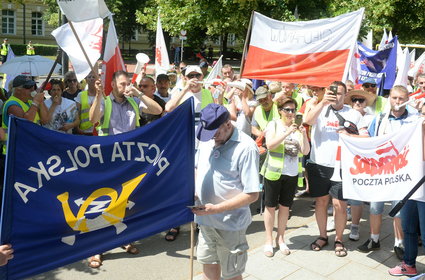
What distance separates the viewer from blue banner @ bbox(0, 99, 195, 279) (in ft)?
9.50

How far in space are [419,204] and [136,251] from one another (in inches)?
121

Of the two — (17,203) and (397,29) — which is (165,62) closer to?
(17,203)

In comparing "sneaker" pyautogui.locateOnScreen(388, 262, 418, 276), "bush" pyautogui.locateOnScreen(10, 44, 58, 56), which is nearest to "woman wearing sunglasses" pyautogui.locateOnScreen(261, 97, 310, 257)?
"sneaker" pyautogui.locateOnScreen(388, 262, 418, 276)

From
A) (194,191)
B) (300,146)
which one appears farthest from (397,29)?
(194,191)

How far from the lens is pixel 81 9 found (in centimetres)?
486

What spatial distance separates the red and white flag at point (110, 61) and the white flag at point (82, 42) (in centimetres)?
39

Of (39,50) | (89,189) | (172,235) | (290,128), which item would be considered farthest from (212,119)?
(39,50)

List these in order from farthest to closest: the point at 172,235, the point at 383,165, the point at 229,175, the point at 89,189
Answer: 1. the point at 172,235
2. the point at 383,165
3. the point at 229,175
4. the point at 89,189

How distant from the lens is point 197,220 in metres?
3.79

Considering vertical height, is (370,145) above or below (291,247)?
above

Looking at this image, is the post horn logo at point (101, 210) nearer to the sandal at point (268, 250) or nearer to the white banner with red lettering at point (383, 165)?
the sandal at point (268, 250)

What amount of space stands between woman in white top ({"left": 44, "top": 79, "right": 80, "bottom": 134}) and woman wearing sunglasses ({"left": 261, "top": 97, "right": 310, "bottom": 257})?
246 centimetres

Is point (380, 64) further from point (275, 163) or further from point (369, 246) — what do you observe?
point (275, 163)

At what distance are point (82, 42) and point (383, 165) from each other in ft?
12.1
